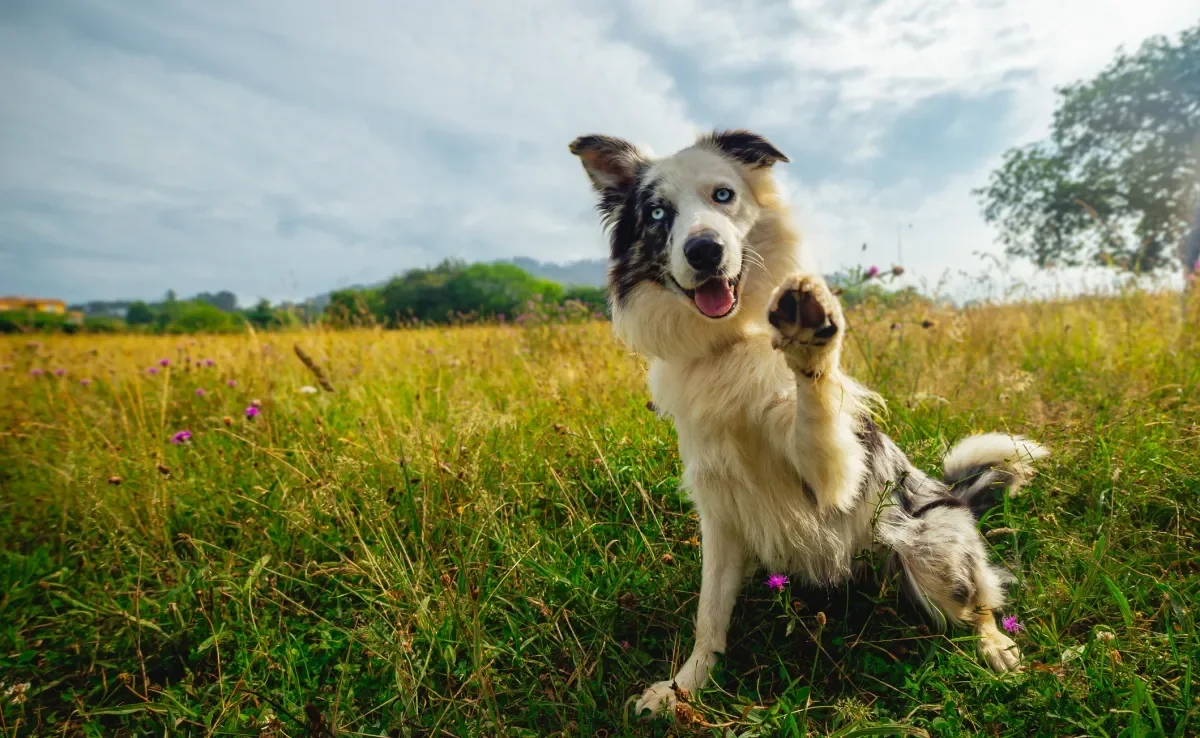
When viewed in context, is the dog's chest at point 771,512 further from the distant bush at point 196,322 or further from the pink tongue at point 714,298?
the distant bush at point 196,322

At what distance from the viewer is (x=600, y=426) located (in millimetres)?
3424

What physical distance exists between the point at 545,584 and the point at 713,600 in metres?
0.70

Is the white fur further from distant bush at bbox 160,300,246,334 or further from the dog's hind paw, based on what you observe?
distant bush at bbox 160,300,246,334

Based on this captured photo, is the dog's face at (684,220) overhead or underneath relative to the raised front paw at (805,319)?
overhead

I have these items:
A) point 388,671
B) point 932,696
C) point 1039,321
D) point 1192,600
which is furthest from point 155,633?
point 1039,321

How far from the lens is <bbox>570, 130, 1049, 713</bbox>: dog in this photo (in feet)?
6.53

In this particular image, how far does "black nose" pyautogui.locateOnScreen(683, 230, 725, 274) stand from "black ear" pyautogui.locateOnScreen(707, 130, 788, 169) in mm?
701

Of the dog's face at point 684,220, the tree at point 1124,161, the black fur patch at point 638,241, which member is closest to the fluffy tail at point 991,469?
the dog's face at point 684,220

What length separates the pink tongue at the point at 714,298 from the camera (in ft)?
7.08

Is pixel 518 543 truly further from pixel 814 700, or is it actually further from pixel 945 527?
pixel 945 527

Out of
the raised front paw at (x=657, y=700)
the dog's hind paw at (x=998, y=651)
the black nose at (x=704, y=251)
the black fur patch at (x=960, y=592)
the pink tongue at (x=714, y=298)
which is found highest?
the black nose at (x=704, y=251)

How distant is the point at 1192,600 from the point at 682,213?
223 centimetres

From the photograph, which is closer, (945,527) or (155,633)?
(945,527)

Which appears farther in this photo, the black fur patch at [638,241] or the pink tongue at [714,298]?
the black fur patch at [638,241]
